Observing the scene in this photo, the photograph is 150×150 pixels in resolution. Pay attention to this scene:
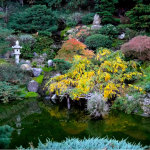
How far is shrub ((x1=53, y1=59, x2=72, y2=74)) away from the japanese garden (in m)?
0.06

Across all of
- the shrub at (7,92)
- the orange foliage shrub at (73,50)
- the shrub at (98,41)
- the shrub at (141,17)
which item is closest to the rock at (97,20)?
the shrub at (98,41)

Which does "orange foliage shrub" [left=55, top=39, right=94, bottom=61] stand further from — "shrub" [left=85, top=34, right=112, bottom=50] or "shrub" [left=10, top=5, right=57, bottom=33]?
"shrub" [left=10, top=5, right=57, bottom=33]

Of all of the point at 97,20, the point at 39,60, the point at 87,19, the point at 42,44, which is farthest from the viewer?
the point at 87,19

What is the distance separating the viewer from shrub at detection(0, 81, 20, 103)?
9073 millimetres

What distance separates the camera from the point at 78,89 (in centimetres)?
790

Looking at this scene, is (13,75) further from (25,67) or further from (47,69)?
(47,69)

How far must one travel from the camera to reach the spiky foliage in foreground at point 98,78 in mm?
8078

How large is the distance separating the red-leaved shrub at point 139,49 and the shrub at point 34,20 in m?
8.48

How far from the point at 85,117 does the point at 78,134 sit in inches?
59.9

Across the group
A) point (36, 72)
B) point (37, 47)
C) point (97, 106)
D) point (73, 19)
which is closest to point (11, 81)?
point (36, 72)

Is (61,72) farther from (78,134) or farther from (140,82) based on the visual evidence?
(78,134)

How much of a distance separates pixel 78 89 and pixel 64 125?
1948 mm

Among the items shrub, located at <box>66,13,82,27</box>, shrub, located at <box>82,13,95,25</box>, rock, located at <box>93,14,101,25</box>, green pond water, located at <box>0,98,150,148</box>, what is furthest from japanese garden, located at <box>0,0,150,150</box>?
shrub, located at <box>82,13,95,25</box>

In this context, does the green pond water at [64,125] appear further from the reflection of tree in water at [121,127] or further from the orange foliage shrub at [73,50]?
the orange foliage shrub at [73,50]
